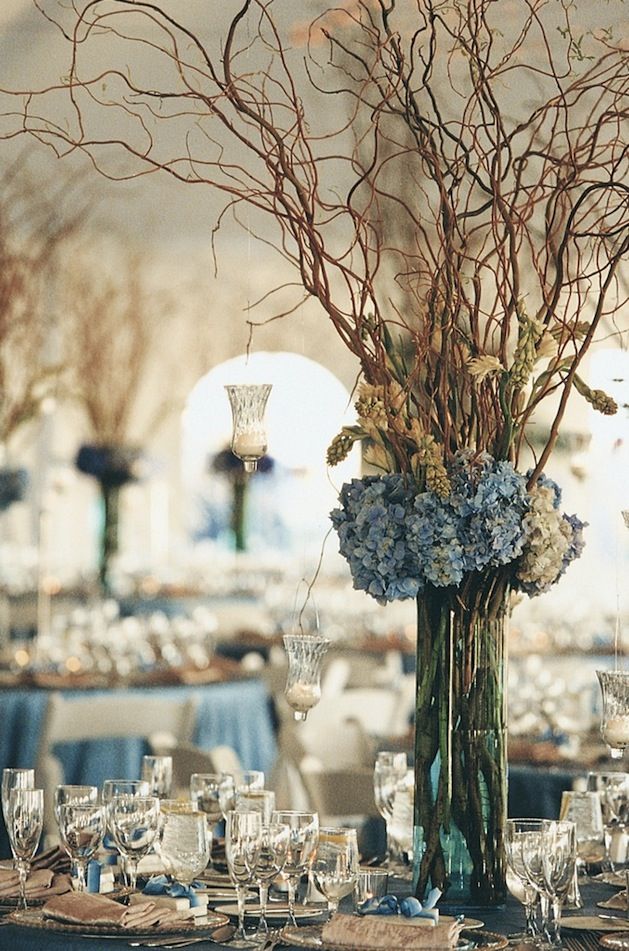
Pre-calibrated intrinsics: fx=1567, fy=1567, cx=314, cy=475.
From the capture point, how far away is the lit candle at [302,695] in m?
3.04

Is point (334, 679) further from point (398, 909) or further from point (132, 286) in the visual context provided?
point (398, 909)

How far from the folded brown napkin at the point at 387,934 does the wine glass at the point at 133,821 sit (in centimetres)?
47

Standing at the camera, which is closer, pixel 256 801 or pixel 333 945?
pixel 333 945

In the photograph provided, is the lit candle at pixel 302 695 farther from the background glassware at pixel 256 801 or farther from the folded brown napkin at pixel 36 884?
the folded brown napkin at pixel 36 884

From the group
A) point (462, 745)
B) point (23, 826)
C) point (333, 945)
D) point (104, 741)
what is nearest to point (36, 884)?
point (23, 826)

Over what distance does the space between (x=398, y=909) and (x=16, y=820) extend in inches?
28.5

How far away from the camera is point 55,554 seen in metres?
16.6

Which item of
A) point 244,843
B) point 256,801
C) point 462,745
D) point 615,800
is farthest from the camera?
point 615,800

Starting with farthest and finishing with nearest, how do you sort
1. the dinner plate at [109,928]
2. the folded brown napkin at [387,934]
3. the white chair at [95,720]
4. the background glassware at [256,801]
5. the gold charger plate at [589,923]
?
the white chair at [95,720]
the background glassware at [256,801]
the gold charger plate at [589,923]
the dinner plate at [109,928]
the folded brown napkin at [387,934]

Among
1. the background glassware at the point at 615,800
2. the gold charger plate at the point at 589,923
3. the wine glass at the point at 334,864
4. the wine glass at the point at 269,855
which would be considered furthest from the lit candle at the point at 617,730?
the wine glass at the point at 269,855

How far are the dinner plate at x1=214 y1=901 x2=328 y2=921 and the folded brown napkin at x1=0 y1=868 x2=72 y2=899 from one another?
31 centimetres

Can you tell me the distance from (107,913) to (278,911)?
33cm

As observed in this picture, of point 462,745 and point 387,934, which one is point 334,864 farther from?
point 462,745

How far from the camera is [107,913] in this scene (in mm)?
2641
